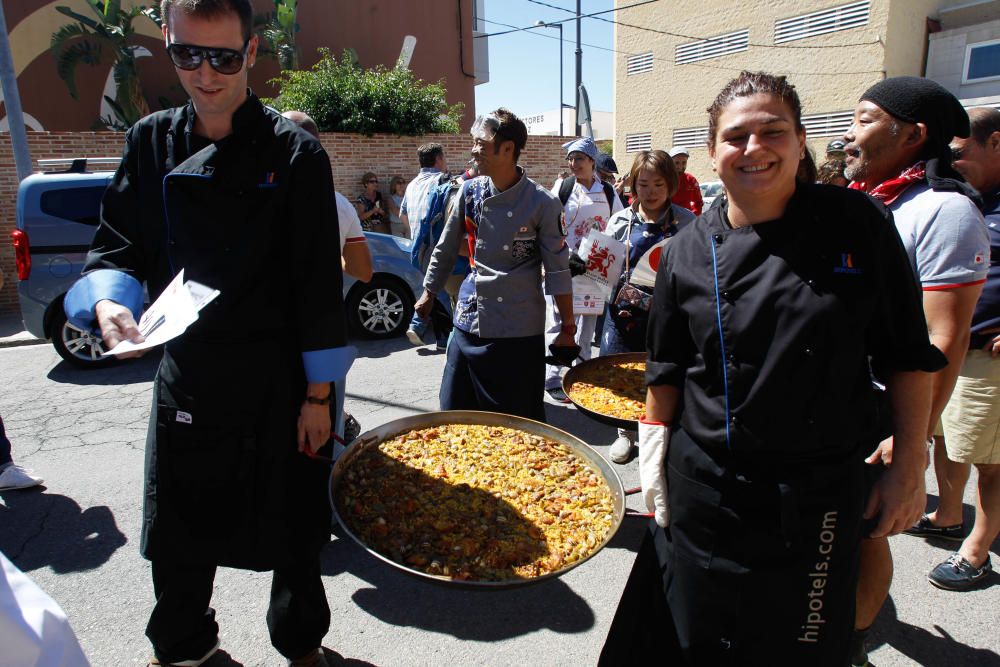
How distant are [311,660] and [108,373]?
5.42 meters

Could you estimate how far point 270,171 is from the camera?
1.89 m

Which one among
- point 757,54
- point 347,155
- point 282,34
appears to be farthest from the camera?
point 757,54

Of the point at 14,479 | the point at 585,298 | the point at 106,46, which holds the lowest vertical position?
the point at 14,479

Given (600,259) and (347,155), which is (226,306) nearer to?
(600,259)

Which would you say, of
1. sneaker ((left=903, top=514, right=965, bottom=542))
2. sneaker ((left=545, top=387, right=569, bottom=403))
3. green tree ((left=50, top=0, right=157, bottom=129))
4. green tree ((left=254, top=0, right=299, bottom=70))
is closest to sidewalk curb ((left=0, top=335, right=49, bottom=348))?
sneaker ((left=545, top=387, right=569, bottom=403))

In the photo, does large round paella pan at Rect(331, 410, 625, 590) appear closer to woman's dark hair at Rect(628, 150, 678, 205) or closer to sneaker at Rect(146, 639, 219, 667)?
sneaker at Rect(146, 639, 219, 667)

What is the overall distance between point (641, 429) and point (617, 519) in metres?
0.32

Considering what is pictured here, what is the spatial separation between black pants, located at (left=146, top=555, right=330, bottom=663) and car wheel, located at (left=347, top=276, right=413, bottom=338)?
5.55m

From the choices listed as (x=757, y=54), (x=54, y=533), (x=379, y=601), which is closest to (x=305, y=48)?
(x=757, y=54)

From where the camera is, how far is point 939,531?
3346mm

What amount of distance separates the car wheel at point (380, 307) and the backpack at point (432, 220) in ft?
4.66

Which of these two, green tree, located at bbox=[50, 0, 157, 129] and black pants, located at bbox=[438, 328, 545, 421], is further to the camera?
green tree, located at bbox=[50, 0, 157, 129]

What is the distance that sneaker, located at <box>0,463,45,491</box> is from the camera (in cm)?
388

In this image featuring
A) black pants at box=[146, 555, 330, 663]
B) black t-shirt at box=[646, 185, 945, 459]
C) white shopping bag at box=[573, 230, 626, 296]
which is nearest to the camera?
black t-shirt at box=[646, 185, 945, 459]
